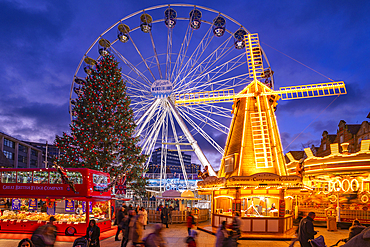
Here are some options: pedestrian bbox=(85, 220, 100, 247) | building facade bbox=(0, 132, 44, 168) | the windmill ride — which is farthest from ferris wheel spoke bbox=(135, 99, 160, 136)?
building facade bbox=(0, 132, 44, 168)

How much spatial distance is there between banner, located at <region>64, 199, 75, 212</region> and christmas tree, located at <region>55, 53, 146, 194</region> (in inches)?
202

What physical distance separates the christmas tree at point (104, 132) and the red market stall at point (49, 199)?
4.82 meters

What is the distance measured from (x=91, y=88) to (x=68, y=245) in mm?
12354

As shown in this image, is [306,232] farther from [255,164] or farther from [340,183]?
[340,183]

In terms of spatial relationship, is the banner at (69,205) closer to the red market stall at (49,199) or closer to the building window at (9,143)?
the red market stall at (49,199)

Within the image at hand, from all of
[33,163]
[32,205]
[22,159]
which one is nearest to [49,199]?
[32,205]

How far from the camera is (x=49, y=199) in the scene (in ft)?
48.0

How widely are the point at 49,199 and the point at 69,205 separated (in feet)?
3.26

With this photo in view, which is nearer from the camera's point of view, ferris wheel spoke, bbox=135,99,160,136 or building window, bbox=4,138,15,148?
ferris wheel spoke, bbox=135,99,160,136

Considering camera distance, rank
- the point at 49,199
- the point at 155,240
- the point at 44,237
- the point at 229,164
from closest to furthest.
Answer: the point at 155,240, the point at 44,237, the point at 49,199, the point at 229,164

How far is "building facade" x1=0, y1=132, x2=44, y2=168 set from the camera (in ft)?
195

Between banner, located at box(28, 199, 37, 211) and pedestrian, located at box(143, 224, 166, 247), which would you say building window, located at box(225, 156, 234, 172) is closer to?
pedestrian, located at box(143, 224, 166, 247)

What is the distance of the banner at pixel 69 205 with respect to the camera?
48.5 feet

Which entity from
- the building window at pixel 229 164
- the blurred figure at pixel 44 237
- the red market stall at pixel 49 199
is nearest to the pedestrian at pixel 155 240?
the blurred figure at pixel 44 237
